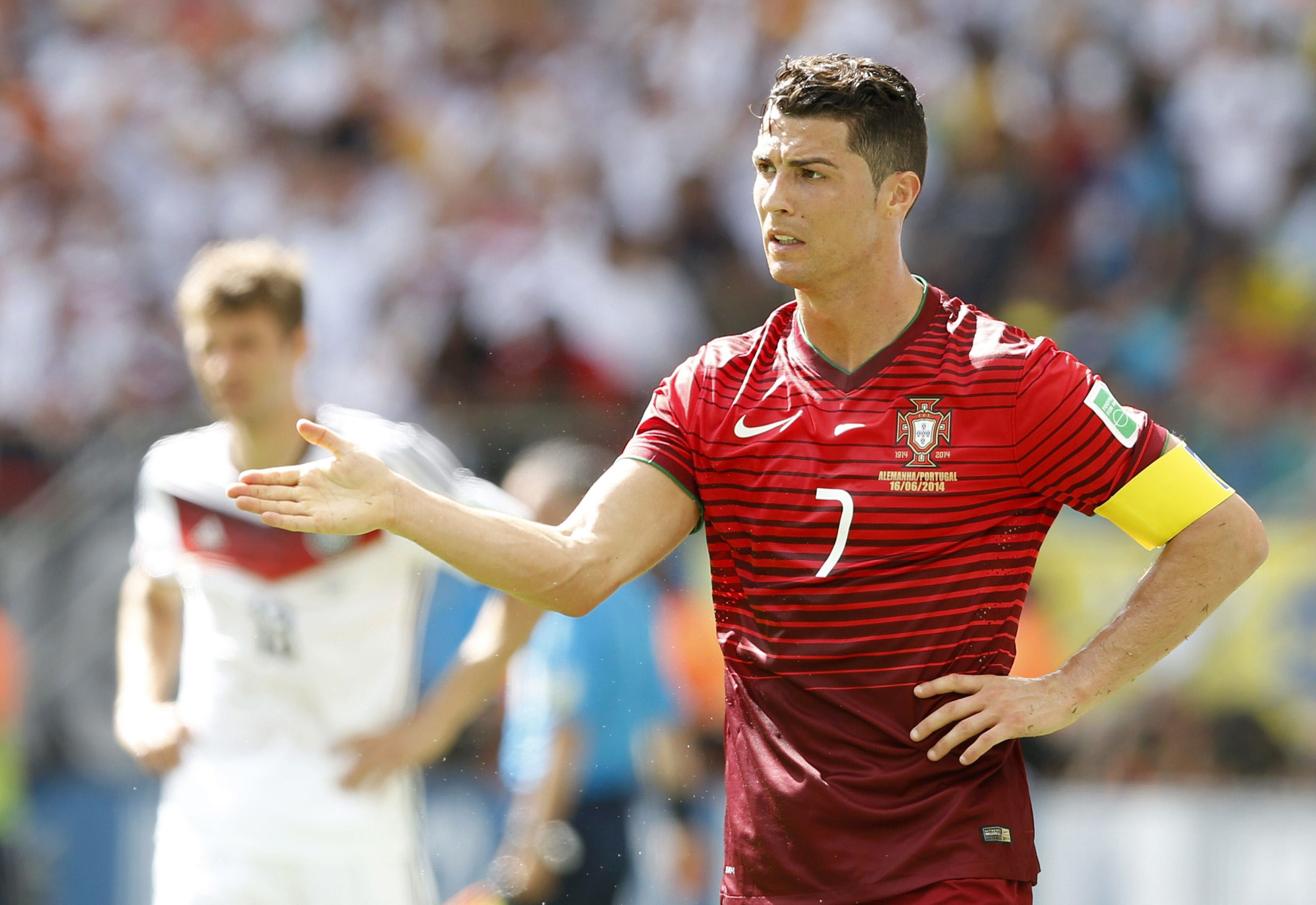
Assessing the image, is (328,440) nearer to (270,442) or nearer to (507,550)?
(507,550)

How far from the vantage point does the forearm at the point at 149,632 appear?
197 inches

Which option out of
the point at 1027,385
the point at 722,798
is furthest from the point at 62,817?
the point at 1027,385

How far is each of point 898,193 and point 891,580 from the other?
898 mm

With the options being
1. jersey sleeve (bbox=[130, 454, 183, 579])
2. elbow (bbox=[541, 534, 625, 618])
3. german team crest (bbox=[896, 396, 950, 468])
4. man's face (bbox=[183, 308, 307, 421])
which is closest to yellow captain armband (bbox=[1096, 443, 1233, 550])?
german team crest (bbox=[896, 396, 950, 468])

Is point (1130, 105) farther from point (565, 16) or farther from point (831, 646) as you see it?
point (831, 646)

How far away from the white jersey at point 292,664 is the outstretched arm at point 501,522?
4.42 ft

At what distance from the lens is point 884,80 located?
3527 mm

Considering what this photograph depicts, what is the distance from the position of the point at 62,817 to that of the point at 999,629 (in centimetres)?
655

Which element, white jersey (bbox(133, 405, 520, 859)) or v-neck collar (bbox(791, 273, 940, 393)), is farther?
white jersey (bbox(133, 405, 520, 859))

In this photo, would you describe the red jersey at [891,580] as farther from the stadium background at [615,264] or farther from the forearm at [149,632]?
the stadium background at [615,264]

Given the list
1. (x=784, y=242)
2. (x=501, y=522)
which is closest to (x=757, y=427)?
(x=784, y=242)

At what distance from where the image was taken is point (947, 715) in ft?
11.1

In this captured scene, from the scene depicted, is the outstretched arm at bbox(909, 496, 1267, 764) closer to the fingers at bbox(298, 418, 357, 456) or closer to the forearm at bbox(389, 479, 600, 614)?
the forearm at bbox(389, 479, 600, 614)

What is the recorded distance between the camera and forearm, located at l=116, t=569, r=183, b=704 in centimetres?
502
